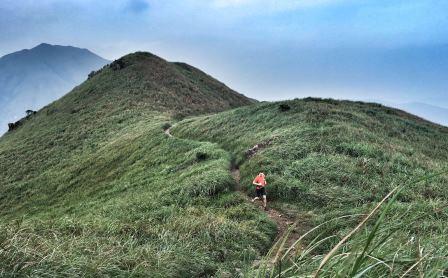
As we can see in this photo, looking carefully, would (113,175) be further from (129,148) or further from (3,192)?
(3,192)

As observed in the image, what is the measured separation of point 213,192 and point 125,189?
10338mm

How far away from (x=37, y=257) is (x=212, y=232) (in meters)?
6.79

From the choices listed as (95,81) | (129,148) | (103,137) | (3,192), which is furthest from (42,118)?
(129,148)

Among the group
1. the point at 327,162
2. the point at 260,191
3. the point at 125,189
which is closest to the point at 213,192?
the point at 260,191

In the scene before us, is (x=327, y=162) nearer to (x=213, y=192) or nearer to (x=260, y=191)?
(x=260, y=191)

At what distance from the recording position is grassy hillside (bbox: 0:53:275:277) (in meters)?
8.86

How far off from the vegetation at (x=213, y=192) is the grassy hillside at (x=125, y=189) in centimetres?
8

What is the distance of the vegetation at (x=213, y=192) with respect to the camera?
4.77 meters

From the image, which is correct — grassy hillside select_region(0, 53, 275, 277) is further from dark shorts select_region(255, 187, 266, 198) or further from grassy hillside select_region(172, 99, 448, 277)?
grassy hillside select_region(172, 99, 448, 277)

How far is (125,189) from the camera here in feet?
96.1

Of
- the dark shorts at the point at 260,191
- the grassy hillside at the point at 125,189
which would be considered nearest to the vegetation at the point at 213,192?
the grassy hillside at the point at 125,189

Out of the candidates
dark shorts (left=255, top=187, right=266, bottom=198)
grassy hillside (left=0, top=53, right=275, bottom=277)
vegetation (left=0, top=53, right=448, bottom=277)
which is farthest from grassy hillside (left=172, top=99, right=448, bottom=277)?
grassy hillside (left=0, top=53, right=275, bottom=277)

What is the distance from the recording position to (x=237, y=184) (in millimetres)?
23031

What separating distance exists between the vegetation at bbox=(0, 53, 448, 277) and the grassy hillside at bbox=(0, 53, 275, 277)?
75 mm
